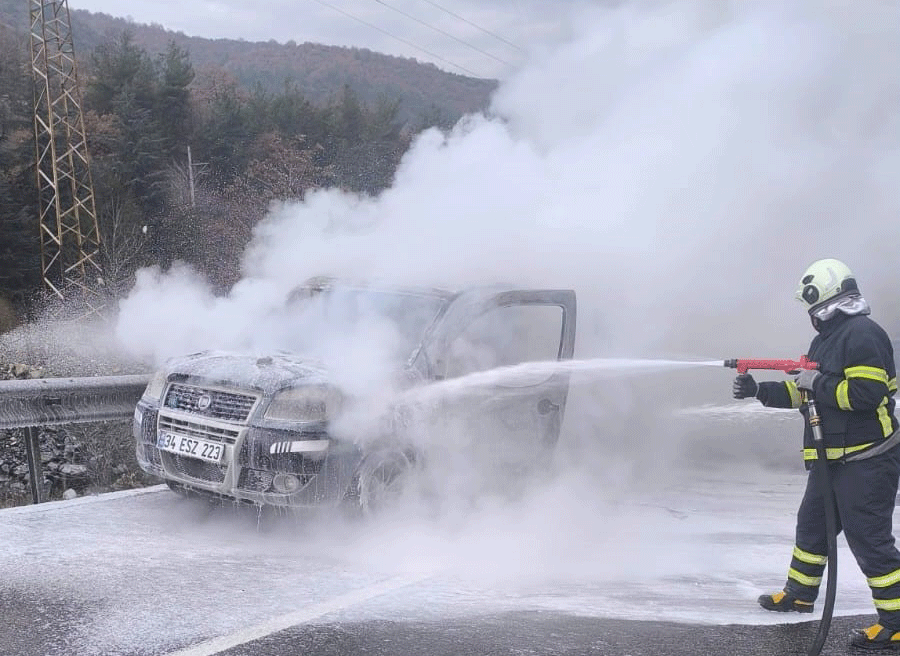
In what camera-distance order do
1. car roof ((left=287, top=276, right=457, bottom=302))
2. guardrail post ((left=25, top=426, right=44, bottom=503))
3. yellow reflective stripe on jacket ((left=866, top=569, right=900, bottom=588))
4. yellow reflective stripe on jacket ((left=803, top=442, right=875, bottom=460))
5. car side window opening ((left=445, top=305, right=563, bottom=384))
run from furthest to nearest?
1. guardrail post ((left=25, top=426, right=44, bottom=503))
2. car roof ((left=287, top=276, right=457, bottom=302))
3. car side window opening ((left=445, top=305, right=563, bottom=384))
4. yellow reflective stripe on jacket ((left=803, top=442, right=875, bottom=460))
5. yellow reflective stripe on jacket ((left=866, top=569, right=900, bottom=588))

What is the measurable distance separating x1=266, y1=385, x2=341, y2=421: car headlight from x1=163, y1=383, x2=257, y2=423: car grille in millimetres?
158

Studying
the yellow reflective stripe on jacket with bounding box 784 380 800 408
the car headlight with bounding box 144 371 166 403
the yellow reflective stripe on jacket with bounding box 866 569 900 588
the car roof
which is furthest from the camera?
the car roof

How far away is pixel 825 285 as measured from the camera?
14.9 feet

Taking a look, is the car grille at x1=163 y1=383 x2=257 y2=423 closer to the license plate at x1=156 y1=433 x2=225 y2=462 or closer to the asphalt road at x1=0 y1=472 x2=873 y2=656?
the license plate at x1=156 y1=433 x2=225 y2=462

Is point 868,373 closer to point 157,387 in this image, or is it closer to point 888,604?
point 888,604

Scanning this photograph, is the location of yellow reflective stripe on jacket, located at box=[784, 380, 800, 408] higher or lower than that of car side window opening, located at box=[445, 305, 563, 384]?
lower

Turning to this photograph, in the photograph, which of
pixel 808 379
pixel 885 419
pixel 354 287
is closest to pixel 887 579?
pixel 885 419

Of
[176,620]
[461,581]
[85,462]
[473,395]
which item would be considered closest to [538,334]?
[473,395]

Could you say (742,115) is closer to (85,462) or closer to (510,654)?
(510,654)

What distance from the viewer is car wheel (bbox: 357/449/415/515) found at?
564cm

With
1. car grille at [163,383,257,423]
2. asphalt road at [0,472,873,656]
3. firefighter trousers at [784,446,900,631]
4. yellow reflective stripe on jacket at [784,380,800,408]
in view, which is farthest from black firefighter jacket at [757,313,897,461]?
car grille at [163,383,257,423]

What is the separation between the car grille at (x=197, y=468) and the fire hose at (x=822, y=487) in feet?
10.1

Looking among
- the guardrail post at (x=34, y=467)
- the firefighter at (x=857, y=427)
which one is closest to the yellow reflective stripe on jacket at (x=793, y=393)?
the firefighter at (x=857, y=427)

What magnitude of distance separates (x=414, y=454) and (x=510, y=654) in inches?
77.7
